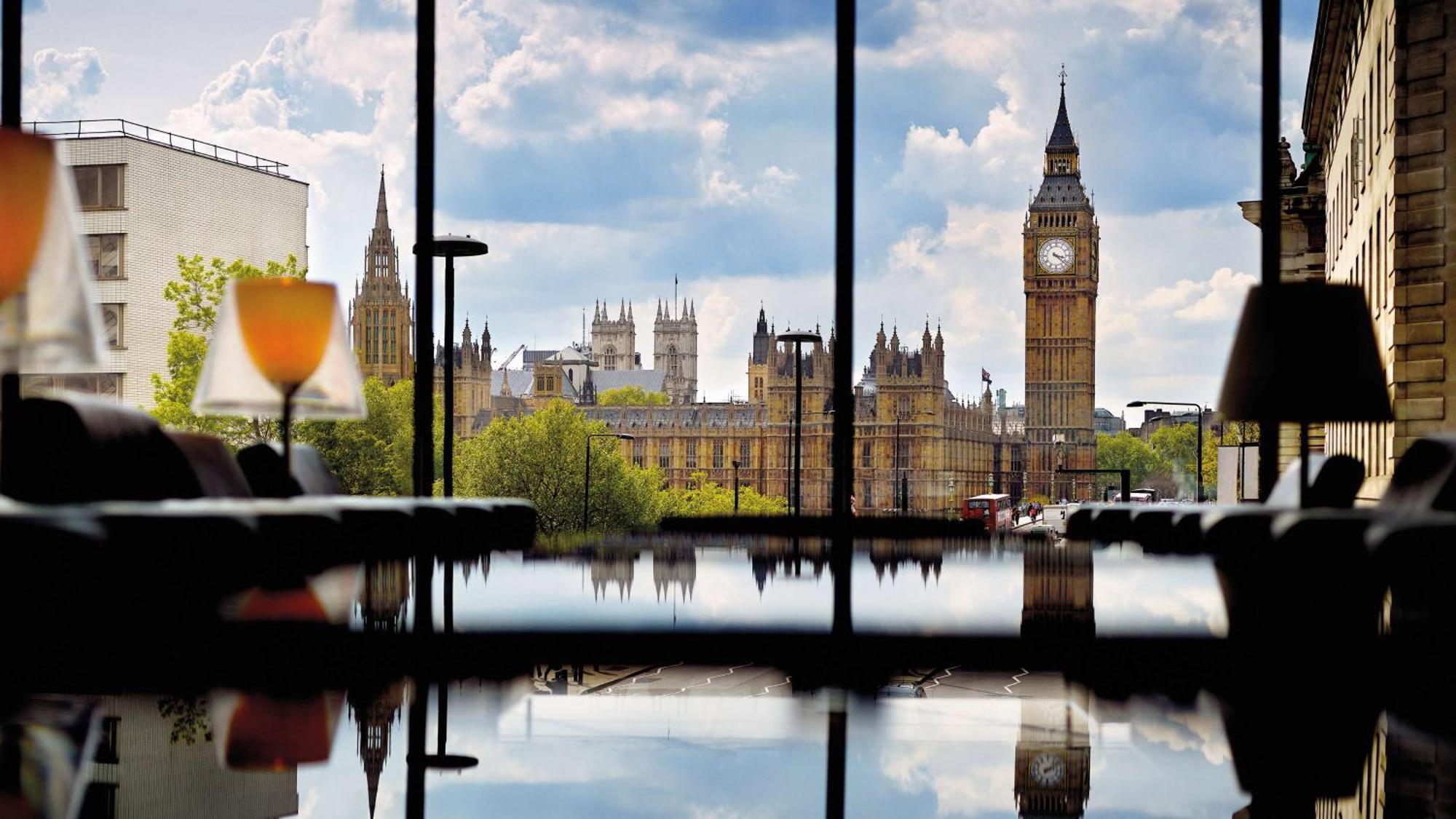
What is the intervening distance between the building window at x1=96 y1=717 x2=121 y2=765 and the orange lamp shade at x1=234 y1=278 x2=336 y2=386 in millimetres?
1532

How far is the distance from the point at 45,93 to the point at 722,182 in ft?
293

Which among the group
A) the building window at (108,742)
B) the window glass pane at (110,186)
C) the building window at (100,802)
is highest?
the window glass pane at (110,186)

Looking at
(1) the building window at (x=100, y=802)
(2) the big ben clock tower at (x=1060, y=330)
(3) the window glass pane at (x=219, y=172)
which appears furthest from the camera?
(2) the big ben clock tower at (x=1060, y=330)

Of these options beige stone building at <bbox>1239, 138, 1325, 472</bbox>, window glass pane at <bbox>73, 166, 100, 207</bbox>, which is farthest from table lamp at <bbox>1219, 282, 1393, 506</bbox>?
window glass pane at <bbox>73, 166, 100, 207</bbox>

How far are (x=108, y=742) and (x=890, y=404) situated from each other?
78.3m

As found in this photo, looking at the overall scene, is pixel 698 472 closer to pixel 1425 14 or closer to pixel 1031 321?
pixel 1031 321

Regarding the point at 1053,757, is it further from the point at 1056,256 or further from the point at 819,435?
the point at 1056,256

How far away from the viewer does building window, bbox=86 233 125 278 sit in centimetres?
3325

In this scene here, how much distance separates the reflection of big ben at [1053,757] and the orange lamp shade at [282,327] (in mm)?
1904

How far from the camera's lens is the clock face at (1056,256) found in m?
89.1

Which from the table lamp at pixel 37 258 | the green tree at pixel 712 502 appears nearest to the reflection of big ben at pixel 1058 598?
the table lamp at pixel 37 258

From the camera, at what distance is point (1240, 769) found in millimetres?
1718

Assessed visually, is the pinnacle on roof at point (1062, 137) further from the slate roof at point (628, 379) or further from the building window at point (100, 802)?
the building window at point (100, 802)

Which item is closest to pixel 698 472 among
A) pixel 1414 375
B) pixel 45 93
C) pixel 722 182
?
pixel 45 93
